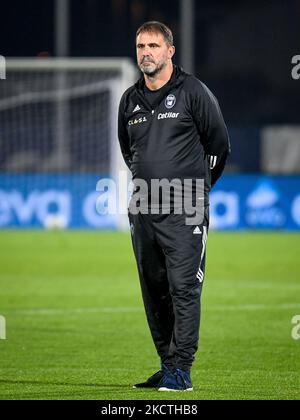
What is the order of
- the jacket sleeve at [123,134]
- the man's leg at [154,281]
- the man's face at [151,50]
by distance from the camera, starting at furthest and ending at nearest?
the jacket sleeve at [123,134] → the man's leg at [154,281] → the man's face at [151,50]

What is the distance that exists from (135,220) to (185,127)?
2.26 feet

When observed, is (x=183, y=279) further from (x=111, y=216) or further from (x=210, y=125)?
(x=111, y=216)

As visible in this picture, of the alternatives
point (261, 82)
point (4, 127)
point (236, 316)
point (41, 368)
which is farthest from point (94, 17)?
point (41, 368)

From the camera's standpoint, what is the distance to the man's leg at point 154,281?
7973 millimetres

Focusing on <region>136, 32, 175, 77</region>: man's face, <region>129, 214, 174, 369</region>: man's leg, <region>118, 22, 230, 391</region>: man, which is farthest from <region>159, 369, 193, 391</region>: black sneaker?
<region>136, 32, 175, 77</region>: man's face

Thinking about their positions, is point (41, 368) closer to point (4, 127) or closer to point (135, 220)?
point (135, 220)

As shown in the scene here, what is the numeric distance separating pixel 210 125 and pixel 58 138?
65.6 ft

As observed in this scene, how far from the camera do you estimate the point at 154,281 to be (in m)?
8.08

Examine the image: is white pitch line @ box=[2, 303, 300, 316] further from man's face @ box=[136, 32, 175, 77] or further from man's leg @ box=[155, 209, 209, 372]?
man's face @ box=[136, 32, 175, 77]

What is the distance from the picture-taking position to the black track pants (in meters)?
7.84

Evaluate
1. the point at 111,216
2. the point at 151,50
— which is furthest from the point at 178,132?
the point at 111,216

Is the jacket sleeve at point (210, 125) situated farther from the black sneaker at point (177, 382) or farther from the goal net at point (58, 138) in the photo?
the goal net at point (58, 138)

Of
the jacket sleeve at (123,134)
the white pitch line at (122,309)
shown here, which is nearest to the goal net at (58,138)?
the white pitch line at (122,309)
